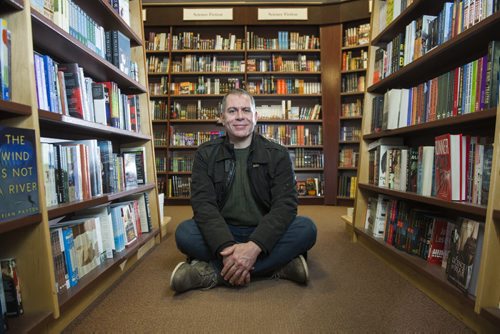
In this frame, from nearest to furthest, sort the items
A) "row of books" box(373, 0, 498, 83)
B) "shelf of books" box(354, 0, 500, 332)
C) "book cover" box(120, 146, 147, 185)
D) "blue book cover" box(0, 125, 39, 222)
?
"blue book cover" box(0, 125, 39, 222) → "shelf of books" box(354, 0, 500, 332) → "row of books" box(373, 0, 498, 83) → "book cover" box(120, 146, 147, 185)

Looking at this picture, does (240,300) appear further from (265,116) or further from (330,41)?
(330,41)

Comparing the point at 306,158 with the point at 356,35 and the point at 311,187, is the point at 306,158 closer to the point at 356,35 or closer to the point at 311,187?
the point at 311,187

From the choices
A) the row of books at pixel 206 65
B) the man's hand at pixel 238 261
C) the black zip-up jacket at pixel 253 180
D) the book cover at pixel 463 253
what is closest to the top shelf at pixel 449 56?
the book cover at pixel 463 253

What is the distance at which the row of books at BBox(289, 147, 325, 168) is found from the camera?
12.5 feet

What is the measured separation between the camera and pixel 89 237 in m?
1.23

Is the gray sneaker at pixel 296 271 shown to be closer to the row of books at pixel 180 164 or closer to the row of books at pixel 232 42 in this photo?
the row of books at pixel 180 164

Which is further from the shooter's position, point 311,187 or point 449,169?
point 311,187

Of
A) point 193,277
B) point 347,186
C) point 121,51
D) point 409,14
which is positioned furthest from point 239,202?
point 347,186

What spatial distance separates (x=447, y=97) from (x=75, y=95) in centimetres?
153

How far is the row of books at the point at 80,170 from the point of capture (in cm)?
105

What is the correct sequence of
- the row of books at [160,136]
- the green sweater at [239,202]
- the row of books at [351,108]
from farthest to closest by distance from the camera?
the row of books at [160,136]
the row of books at [351,108]
the green sweater at [239,202]

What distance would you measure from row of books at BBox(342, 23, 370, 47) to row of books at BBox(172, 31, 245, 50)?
1.30 m

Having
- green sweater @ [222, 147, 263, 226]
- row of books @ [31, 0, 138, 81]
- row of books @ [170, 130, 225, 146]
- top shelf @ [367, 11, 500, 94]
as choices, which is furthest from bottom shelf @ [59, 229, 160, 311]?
row of books @ [170, 130, 225, 146]

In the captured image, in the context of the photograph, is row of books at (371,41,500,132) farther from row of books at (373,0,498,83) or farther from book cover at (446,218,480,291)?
book cover at (446,218,480,291)
